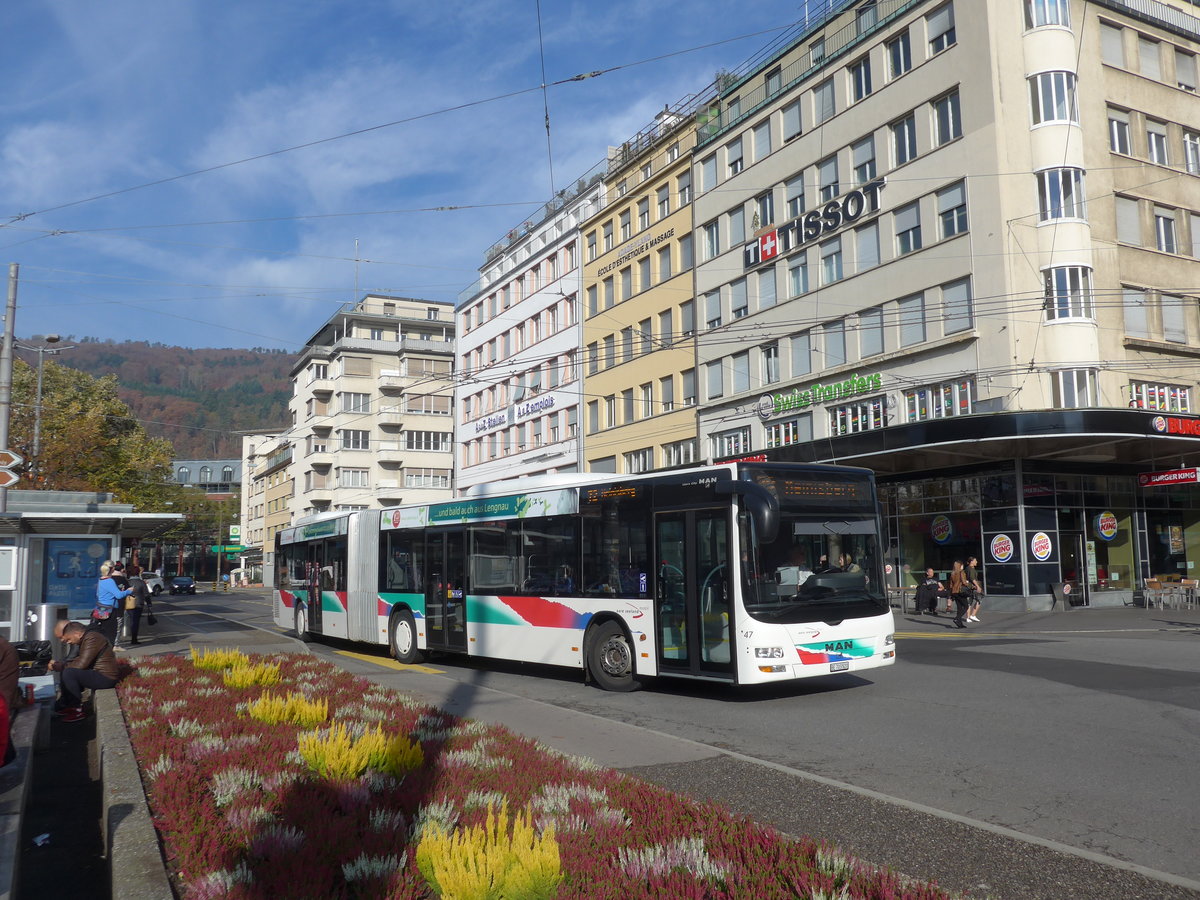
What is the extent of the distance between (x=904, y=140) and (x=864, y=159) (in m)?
1.75

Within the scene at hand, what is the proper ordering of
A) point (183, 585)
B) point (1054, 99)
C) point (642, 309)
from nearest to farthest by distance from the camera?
point (1054, 99)
point (642, 309)
point (183, 585)

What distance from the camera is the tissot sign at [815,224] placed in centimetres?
3322

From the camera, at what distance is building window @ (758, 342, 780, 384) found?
124 feet

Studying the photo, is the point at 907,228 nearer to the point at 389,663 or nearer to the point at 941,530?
the point at 941,530

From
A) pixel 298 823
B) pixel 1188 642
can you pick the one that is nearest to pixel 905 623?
pixel 1188 642

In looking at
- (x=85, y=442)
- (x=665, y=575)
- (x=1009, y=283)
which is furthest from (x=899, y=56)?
(x=85, y=442)

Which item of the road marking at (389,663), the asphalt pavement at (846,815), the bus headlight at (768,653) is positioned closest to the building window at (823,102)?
the road marking at (389,663)

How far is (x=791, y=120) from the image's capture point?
3762 cm

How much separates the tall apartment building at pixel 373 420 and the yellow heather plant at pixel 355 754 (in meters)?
68.7

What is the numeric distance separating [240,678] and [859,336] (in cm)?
2620

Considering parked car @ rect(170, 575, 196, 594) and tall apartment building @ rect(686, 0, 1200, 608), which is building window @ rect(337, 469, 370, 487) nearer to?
parked car @ rect(170, 575, 196, 594)

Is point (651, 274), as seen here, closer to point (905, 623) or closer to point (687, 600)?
point (905, 623)

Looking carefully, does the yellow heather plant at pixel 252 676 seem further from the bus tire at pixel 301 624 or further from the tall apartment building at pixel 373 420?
the tall apartment building at pixel 373 420

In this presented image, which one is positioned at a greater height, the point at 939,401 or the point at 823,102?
the point at 823,102
